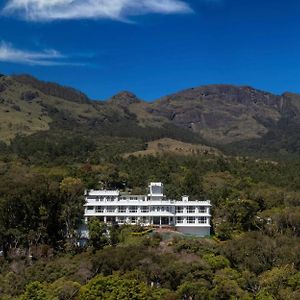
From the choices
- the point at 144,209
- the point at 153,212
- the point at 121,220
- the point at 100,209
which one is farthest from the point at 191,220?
the point at 100,209

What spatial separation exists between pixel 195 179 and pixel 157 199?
924 inches

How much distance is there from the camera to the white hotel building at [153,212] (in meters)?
69.7

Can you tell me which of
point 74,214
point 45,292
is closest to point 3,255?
point 74,214

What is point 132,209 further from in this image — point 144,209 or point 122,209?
point 144,209

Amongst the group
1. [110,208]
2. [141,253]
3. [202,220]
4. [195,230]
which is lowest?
[141,253]

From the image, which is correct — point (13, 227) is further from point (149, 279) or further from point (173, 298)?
point (173, 298)

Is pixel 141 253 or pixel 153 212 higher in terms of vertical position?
pixel 153 212

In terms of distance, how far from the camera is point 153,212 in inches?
2766

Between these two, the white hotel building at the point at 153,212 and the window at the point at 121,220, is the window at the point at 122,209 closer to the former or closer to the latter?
the white hotel building at the point at 153,212

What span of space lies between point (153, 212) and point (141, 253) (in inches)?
675

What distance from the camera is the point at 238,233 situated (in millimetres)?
65250

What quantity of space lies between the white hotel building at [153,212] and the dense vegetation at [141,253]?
2.67 meters

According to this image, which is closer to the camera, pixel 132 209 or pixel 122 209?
pixel 132 209

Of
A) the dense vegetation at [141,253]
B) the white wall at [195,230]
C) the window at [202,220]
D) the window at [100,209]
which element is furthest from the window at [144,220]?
the window at [202,220]
